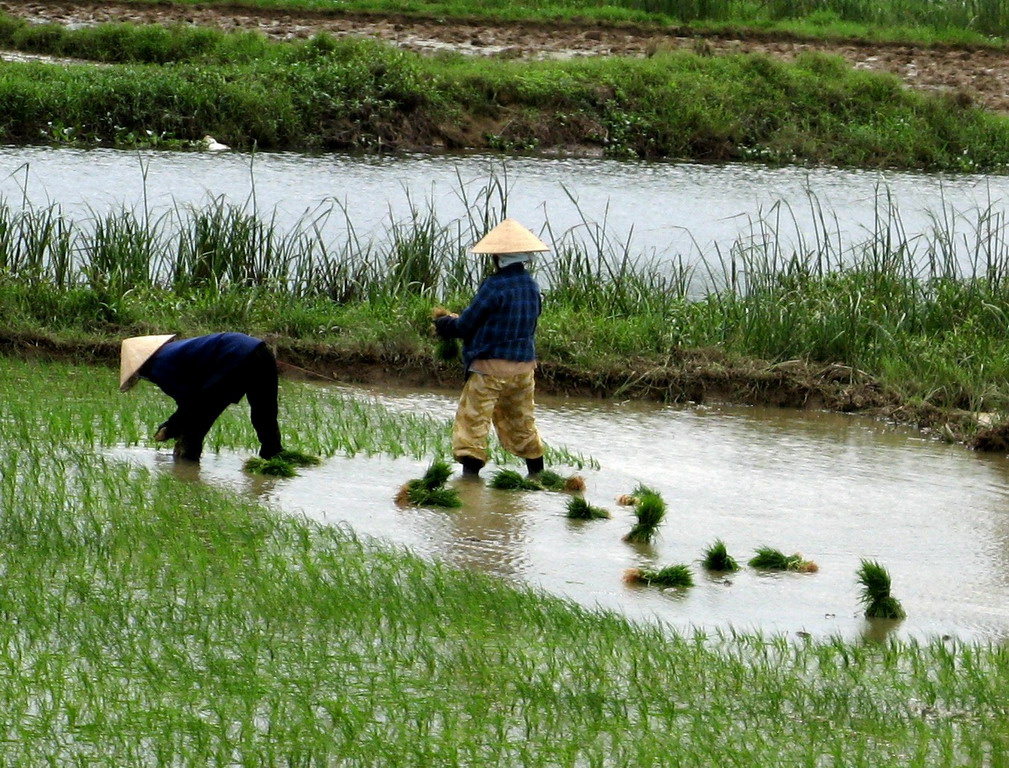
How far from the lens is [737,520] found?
27.3 feet

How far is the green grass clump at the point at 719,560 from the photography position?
7188mm

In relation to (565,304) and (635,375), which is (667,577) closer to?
(635,375)

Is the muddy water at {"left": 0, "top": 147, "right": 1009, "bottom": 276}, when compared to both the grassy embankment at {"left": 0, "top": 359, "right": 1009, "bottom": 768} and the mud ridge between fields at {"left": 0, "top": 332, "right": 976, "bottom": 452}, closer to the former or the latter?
the mud ridge between fields at {"left": 0, "top": 332, "right": 976, "bottom": 452}

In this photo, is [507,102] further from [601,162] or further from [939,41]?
[939,41]

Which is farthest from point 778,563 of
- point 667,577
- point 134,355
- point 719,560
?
point 134,355

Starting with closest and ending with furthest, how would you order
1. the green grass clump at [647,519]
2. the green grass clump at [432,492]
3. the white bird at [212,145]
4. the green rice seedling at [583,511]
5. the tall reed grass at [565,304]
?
the green grass clump at [647,519] → the green rice seedling at [583,511] → the green grass clump at [432,492] → the tall reed grass at [565,304] → the white bird at [212,145]

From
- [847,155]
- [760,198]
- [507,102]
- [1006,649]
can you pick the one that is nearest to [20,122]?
[507,102]

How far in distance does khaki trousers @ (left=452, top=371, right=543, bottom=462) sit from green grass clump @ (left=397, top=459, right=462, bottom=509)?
635 millimetres

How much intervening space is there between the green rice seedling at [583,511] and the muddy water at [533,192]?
30.5ft

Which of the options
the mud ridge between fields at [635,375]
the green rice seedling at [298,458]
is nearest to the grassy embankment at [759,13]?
the mud ridge between fields at [635,375]

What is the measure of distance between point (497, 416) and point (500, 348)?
49cm

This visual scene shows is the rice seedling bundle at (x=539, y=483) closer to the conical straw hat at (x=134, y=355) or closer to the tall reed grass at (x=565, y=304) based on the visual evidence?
the conical straw hat at (x=134, y=355)

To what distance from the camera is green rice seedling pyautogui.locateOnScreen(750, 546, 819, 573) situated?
7.28m

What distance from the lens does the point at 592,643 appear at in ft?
19.5
